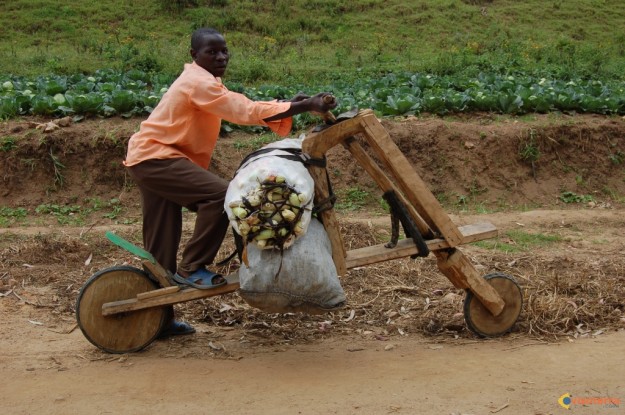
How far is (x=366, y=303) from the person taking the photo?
5.55 m

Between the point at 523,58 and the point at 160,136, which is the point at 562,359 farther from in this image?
the point at 523,58

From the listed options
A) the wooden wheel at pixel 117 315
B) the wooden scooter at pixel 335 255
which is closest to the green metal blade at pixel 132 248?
the wooden scooter at pixel 335 255

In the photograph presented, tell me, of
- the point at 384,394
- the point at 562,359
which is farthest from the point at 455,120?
the point at 384,394

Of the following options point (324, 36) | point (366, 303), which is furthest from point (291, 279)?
point (324, 36)

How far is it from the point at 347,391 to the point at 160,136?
1815mm

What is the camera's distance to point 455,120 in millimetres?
9945

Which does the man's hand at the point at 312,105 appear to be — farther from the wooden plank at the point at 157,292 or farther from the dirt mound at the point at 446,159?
the dirt mound at the point at 446,159

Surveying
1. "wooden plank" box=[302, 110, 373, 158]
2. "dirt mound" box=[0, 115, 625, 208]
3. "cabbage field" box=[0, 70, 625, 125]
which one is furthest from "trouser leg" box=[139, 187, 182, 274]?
"cabbage field" box=[0, 70, 625, 125]

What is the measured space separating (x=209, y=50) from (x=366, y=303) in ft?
7.38

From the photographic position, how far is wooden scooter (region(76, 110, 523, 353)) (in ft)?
14.0

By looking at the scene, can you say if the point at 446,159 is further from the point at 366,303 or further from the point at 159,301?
the point at 159,301

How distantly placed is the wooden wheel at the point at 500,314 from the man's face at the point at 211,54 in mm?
2071

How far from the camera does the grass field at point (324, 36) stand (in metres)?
15.0

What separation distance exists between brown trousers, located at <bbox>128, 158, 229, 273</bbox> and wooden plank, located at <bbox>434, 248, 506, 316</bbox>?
1352 millimetres
